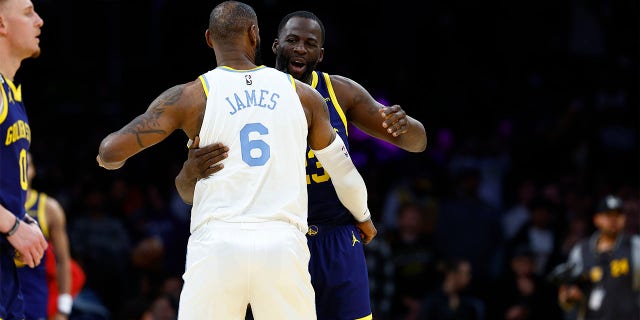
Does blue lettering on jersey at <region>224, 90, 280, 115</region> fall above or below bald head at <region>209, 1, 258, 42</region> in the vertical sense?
below

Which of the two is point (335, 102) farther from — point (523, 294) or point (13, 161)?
point (523, 294)

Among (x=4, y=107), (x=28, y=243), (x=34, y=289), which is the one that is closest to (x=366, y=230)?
(x=28, y=243)

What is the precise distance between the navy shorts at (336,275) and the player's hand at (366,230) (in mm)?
85

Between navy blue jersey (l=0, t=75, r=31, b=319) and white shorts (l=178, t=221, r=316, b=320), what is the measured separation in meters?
1.15

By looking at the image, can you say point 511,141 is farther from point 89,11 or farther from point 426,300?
point 89,11

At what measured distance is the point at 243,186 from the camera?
4.64 m

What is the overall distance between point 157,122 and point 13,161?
3.52ft

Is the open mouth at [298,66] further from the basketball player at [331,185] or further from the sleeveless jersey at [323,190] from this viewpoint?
the sleeveless jersey at [323,190]

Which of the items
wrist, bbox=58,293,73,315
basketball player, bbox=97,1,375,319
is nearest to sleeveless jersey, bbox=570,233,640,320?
wrist, bbox=58,293,73,315

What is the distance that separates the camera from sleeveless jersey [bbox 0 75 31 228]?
5238 mm

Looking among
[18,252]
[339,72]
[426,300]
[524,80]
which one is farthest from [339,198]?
[524,80]

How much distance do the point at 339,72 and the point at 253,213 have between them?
28.3ft

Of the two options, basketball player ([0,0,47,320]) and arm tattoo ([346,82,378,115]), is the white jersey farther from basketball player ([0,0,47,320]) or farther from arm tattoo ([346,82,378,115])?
basketball player ([0,0,47,320])

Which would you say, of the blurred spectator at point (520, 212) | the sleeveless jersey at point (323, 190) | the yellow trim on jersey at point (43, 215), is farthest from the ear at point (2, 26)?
the blurred spectator at point (520, 212)
